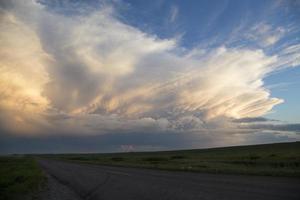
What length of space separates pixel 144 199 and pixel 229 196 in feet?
11.0

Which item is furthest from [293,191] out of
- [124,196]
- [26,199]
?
[26,199]

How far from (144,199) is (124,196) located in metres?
1.75

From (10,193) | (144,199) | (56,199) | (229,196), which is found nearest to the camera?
(229,196)

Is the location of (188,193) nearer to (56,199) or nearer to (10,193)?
(56,199)

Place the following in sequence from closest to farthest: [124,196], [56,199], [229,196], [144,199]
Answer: [229,196] → [144,199] → [124,196] → [56,199]

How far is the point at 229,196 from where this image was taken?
11742mm

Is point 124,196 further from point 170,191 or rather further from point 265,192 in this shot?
point 265,192

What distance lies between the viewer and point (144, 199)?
12883 millimetres

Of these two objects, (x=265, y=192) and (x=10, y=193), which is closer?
(x=265, y=192)

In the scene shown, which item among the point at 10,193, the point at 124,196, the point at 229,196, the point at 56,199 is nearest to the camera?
the point at 229,196

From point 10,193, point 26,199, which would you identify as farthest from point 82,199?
point 10,193

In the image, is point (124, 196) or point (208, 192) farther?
point (124, 196)

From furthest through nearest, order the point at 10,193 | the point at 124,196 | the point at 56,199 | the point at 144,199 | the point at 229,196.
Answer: the point at 10,193
the point at 56,199
the point at 124,196
the point at 144,199
the point at 229,196

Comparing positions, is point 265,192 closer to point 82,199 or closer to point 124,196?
point 124,196
